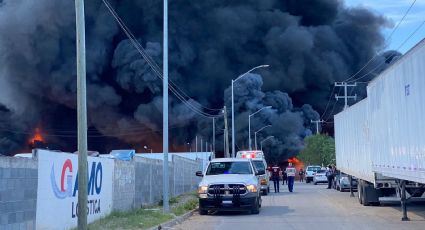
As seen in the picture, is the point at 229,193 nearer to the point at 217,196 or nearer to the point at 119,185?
the point at 217,196

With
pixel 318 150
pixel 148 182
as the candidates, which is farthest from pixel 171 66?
pixel 148 182

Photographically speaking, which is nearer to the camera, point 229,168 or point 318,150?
point 229,168

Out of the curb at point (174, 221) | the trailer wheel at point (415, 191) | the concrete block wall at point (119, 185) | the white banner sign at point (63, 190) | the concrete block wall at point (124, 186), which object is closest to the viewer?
the concrete block wall at point (119, 185)

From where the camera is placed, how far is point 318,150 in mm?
67250

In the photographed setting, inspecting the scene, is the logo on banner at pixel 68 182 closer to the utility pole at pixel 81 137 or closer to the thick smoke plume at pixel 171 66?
the utility pole at pixel 81 137

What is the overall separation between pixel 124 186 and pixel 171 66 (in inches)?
2240

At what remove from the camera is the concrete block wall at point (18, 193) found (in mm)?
9695

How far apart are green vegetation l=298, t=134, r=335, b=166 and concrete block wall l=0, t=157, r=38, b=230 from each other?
179ft

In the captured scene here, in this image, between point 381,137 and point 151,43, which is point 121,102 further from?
point 381,137

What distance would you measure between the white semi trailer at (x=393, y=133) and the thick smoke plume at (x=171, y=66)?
49.3m

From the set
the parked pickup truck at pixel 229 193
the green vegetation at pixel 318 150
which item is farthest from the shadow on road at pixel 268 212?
the green vegetation at pixel 318 150

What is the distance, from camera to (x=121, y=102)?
8188 cm

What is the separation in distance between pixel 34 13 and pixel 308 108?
1486 inches

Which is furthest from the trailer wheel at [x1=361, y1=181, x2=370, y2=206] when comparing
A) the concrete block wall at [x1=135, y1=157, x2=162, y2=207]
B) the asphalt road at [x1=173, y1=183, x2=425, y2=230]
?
the concrete block wall at [x1=135, y1=157, x2=162, y2=207]
